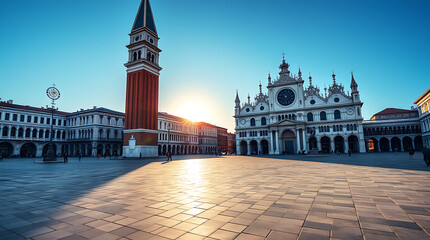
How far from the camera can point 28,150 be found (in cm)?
5191

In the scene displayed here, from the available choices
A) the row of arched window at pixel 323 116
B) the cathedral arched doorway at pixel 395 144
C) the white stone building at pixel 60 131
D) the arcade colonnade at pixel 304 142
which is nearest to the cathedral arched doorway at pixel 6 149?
the white stone building at pixel 60 131

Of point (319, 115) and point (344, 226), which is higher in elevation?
point (319, 115)

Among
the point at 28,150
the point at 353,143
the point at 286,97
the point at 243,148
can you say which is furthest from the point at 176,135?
the point at 353,143

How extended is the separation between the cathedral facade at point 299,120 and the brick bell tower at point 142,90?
28.1 metres

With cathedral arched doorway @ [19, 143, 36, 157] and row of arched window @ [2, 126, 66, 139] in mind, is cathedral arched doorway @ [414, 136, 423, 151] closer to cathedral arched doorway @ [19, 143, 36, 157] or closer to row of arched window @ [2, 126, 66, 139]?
row of arched window @ [2, 126, 66, 139]

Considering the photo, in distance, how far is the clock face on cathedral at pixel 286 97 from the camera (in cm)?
5481

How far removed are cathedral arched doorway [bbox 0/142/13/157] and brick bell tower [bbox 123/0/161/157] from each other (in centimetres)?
3233

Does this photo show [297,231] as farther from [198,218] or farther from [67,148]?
[67,148]

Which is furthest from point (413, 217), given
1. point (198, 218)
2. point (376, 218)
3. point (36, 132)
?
point (36, 132)

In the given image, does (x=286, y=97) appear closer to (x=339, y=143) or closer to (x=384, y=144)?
(x=339, y=143)

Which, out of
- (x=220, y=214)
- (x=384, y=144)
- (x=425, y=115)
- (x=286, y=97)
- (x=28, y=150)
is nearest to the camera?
(x=220, y=214)

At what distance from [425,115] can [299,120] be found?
87.5ft

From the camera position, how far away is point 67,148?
59.2 metres

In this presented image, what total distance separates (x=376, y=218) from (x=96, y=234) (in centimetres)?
528
